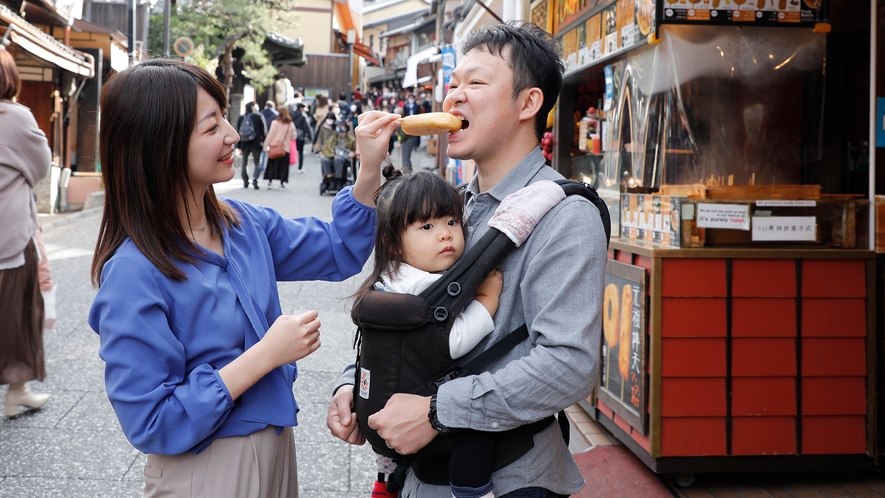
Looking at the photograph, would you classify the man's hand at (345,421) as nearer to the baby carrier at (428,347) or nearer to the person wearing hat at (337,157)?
the baby carrier at (428,347)

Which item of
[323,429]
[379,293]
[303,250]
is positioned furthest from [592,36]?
[379,293]

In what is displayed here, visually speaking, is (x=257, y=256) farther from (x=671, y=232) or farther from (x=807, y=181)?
(x=807, y=181)

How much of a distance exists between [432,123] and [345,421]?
866 mm

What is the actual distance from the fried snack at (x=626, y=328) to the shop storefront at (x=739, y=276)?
1 centimetres

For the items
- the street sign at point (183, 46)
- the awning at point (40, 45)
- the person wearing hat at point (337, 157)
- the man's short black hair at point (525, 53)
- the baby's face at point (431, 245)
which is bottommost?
the baby's face at point (431, 245)

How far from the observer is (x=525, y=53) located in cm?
219

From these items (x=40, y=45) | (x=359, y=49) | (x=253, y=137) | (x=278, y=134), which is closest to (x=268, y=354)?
(x=40, y=45)

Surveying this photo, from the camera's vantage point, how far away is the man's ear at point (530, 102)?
2193mm

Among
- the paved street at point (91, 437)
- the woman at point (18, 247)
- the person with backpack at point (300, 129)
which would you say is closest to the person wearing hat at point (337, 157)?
the person with backpack at point (300, 129)

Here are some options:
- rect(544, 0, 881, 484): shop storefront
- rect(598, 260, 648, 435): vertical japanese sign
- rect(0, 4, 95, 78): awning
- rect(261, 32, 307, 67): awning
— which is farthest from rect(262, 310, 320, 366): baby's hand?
rect(261, 32, 307, 67): awning

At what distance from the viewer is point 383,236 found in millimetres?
2107

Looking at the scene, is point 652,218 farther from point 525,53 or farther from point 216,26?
A: point 216,26

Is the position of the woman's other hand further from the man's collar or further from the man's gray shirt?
the man's collar

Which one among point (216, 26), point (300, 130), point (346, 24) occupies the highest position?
point (346, 24)
